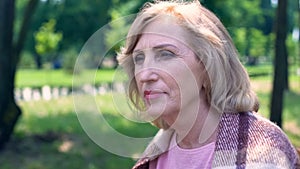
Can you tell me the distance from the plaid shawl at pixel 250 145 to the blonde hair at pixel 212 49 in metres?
0.05

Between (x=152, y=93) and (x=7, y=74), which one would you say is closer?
(x=152, y=93)

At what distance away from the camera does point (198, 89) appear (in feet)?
5.34

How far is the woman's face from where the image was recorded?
155 centimetres

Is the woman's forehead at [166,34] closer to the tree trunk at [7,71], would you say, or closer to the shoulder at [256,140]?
the shoulder at [256,140]

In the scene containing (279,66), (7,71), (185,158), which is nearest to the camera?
(185,158)

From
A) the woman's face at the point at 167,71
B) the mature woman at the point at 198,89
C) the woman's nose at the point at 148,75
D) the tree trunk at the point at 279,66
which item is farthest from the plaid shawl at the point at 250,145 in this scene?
the tree trunk at the point at 279,66

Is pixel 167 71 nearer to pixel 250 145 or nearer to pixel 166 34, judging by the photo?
pixel 166 34

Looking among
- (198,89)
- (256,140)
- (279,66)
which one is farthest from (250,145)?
(279,66)

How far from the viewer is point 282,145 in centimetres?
154

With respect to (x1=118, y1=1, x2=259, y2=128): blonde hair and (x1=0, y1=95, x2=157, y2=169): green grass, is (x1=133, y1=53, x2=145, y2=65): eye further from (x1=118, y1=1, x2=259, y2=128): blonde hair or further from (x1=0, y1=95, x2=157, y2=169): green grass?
(x1=0, y1=95, x2=157, y2=169): green grass

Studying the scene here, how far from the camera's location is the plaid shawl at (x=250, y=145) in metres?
1.48

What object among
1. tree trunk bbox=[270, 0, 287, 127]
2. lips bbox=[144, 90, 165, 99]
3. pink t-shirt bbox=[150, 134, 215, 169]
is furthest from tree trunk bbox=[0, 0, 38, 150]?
lips bbox=[144, 90, 165, 99]

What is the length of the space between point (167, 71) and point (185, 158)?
1.10 feet

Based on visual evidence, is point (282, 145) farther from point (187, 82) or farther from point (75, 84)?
point (75, 84)
